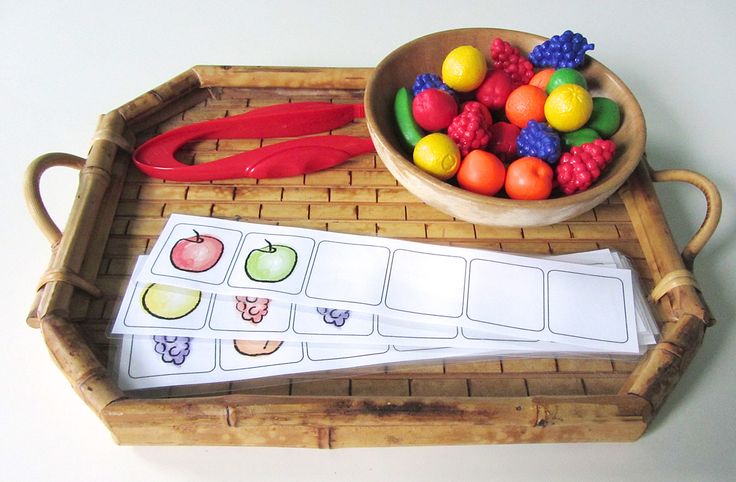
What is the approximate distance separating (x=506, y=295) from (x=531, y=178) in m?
0.11

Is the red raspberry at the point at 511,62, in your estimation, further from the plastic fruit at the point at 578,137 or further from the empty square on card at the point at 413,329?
the empty square on card at the point at 413,329

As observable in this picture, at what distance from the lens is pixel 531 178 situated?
22.4 inches

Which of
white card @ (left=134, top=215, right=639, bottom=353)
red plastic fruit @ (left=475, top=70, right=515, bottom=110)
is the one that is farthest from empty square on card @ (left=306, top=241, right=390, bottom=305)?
red plastic fruit @ (left=475, top=70, right=515, bottom=110)

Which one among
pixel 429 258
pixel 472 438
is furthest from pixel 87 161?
pixel 472 438

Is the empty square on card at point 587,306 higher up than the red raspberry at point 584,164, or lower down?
lower down

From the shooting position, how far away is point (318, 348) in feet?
1.73

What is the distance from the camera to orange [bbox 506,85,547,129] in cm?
62

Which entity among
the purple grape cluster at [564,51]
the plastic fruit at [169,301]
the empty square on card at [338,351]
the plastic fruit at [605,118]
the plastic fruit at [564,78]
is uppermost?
the purple grape cluster at [564,51]

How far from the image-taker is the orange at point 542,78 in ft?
2.13

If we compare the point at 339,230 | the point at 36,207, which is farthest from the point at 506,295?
the point at 36,207

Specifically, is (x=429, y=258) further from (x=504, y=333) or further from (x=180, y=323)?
(x=180, y=323)

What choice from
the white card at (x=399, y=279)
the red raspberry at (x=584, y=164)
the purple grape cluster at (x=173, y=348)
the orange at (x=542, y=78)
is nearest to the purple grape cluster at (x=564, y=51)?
the orange at (x=542, y=78)

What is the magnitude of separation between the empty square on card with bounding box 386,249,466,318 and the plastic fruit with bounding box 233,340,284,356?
0.11 metres

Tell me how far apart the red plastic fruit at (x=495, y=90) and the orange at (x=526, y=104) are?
17mm
